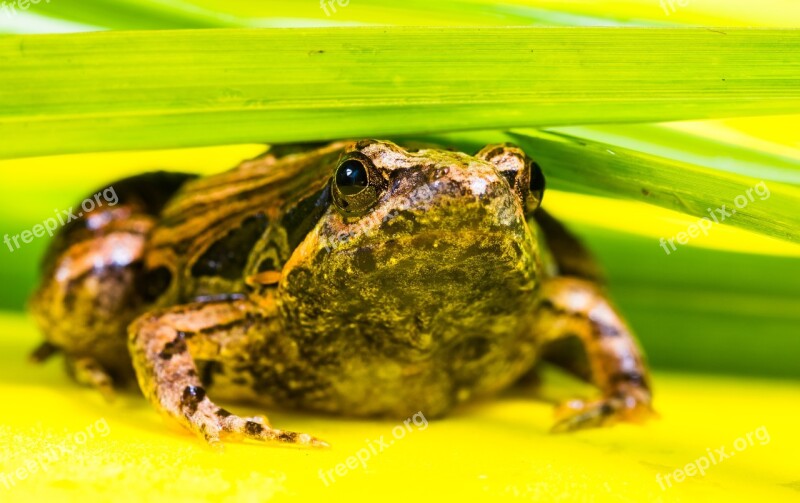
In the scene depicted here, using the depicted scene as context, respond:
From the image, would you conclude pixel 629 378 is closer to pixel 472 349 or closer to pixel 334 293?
pixel 472 349

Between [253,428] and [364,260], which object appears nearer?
[364,260]

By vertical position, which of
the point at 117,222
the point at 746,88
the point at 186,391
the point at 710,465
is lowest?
the point at 710,465

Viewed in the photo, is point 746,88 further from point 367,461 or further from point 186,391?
point 186,391

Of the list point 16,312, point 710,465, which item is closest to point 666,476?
point 710,465

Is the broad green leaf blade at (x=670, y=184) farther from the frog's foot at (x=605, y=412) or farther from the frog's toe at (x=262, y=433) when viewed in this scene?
the frog's toe at (x=262, y=433)

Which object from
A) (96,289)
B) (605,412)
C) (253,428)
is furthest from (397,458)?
Answer: (96,289)
